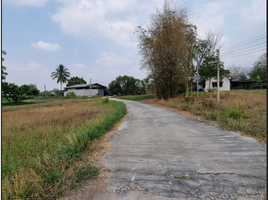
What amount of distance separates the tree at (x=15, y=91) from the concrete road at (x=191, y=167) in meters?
30.8

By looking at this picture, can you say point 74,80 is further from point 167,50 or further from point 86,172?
point 86,172

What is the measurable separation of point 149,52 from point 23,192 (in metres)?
18.1

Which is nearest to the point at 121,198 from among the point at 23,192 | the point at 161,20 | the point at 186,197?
the point at 186,197

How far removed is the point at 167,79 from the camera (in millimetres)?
17312

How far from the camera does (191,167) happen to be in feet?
8.78

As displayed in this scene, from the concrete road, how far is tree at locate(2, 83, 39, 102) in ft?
101

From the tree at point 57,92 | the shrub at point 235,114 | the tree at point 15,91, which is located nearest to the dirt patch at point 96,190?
the shrub at point 235,114

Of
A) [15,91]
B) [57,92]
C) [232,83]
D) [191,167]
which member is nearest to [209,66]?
[191,167]

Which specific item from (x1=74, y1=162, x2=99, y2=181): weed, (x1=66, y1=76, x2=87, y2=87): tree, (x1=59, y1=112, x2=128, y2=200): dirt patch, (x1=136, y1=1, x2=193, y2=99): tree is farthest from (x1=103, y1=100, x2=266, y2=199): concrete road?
(x1=66, y1=76, x2=87, y2=87): tree

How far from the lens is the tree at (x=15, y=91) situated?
82.9 feet

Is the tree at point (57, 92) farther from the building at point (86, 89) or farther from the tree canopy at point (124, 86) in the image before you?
the tree canopy at point (124, 86)

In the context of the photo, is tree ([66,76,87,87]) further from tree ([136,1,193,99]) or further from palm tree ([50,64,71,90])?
tree ([136,1,193,99])

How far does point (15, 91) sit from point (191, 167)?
33695 mm

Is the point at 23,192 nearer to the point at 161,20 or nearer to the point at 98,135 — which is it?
the point at 98,135
